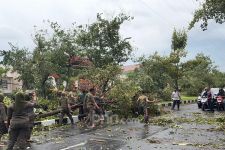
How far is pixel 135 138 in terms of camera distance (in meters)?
15.5

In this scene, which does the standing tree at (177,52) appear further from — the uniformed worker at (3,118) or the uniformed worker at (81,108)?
the uniformed worker at (3,118)

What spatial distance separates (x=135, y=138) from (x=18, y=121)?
213 inches

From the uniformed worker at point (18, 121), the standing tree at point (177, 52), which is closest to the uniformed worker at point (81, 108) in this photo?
the uniformed worker at point (18, 121)

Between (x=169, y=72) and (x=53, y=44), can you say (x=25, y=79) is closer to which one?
(x=53, y=44)

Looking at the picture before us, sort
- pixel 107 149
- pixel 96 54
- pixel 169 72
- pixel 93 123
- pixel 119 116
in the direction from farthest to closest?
pixel 169 72
pixel 96 54
pixel 119 116
pixel 93 123
pixel 107 149

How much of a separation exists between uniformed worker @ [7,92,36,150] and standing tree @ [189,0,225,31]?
1232 cm

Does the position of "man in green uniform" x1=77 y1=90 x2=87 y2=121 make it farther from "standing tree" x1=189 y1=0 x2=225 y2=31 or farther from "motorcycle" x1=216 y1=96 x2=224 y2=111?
"motorcycle" x1=216 y1=96 x2=224 y2=111

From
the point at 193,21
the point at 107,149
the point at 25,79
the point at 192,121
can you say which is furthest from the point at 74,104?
the point at 25,79

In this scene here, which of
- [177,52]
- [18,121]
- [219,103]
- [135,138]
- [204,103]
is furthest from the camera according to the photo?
[177,52]

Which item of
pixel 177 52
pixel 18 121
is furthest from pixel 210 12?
pixel 177 52

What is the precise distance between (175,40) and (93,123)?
3472 cm

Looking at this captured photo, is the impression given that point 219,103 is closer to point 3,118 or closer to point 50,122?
point 50,122

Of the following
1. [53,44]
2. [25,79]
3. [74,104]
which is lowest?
[74,104]

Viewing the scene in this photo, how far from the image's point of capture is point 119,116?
24.0 meters
